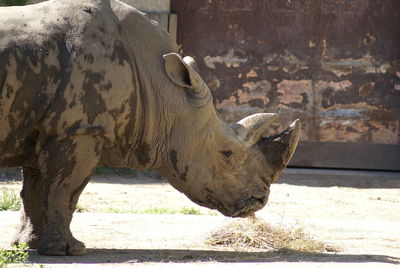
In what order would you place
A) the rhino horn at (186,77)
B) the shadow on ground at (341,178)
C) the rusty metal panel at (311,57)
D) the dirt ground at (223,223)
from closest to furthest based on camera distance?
the dirt ground at (223,223)
the rhino horn at (186,77)
the shadow on ground at (341,178)
the rusty metal panel at (311,57)

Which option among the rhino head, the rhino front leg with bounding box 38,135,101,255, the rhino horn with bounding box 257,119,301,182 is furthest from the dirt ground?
the rhino horn with bounding box 257,119,301,182

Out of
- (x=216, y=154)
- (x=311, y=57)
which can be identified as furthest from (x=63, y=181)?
(x=311, y=57)

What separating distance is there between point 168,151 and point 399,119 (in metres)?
6.94

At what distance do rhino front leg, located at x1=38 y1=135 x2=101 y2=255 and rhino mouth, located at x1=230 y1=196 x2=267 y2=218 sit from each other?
1.13m

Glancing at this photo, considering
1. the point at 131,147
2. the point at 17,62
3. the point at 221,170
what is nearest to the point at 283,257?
the point at 221,170

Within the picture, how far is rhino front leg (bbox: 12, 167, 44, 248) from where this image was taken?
6898 mm

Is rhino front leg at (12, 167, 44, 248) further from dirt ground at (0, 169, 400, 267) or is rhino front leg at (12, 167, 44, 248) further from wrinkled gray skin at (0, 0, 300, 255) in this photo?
dirt ground at (0, 169, 400, 267)

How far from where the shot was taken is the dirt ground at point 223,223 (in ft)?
21.3

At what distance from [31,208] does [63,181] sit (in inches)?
28.5

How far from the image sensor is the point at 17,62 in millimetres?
6152

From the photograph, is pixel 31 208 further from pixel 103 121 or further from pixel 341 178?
pixel 341 178

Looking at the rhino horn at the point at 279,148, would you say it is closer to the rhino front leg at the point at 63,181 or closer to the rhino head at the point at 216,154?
the rhino head at the point at 216,154

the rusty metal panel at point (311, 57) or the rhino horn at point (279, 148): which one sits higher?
the rhino horn at point (279, 148)

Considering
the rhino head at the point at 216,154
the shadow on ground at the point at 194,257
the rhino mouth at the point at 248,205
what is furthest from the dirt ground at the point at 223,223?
the rhino head at the point at 216,154
